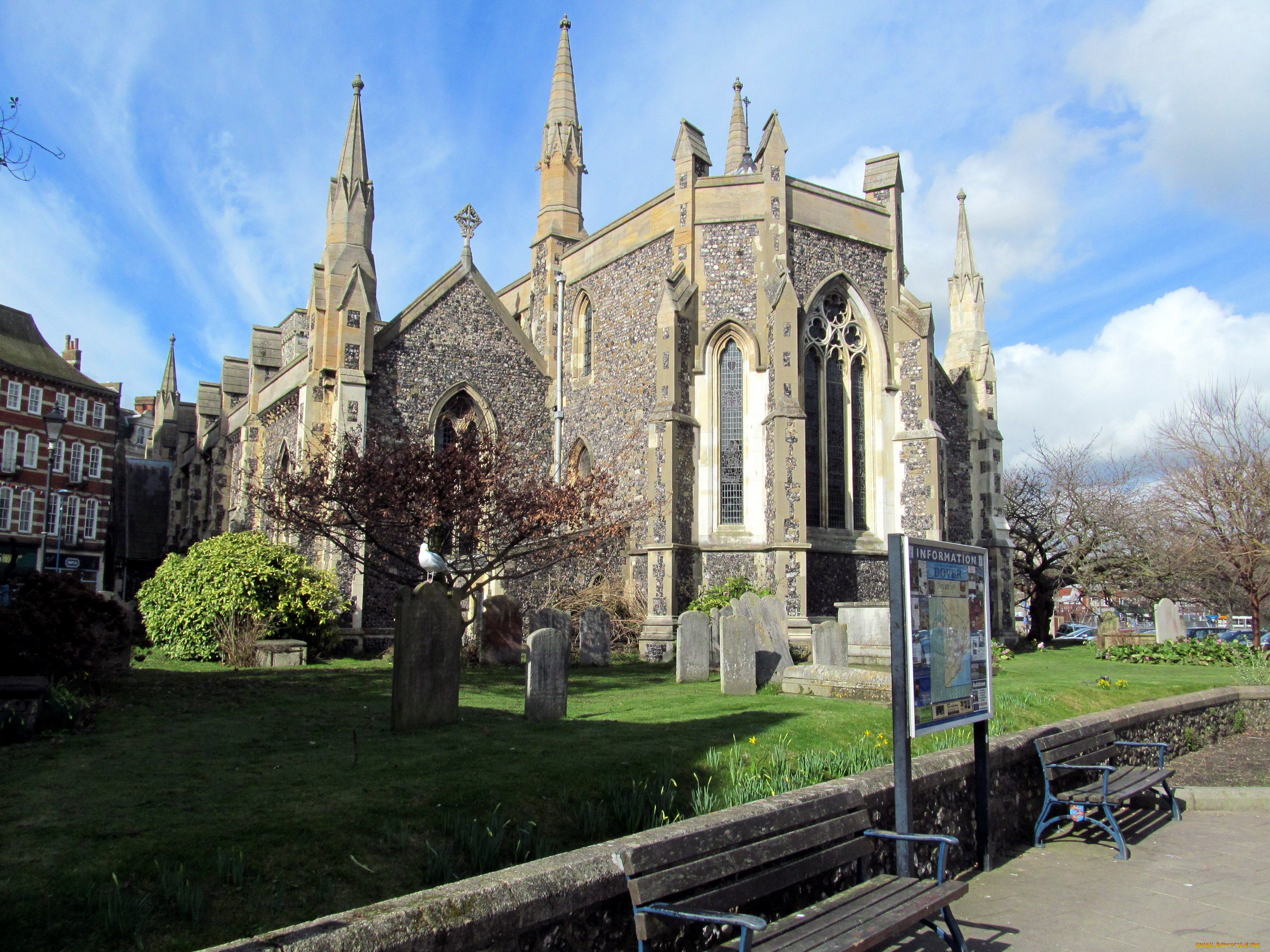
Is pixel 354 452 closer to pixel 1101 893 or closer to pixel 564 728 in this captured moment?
pixel 564 728

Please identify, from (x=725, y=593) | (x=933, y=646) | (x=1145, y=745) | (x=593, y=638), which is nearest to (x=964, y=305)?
(x=725, y=593)

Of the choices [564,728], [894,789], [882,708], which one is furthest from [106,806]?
[882,708]

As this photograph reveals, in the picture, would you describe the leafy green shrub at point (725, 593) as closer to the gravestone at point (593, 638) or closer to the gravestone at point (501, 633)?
the gravestone at point (593, 638)

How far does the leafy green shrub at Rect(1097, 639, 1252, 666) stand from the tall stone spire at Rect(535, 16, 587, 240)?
1685cm

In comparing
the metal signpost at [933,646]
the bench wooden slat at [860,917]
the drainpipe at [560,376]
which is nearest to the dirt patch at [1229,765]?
the metal signpost at [933,646]

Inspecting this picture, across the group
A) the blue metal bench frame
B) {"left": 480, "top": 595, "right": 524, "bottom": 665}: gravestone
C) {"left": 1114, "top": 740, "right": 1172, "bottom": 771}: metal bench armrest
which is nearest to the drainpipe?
{"left": 480, "top": 595, "right": 524, "bottom": 665}: gravestone

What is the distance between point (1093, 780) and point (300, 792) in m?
6.40

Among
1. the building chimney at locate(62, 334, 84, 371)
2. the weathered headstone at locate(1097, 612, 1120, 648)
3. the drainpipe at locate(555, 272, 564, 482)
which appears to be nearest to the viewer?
the weathered headstone at locate(1097, 612, 1120, 648)

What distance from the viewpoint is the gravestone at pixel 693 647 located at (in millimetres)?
13484

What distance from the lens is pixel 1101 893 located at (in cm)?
555

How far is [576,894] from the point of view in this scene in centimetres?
350

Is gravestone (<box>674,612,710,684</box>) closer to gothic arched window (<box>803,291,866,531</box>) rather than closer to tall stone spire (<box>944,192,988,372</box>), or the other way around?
gothic arched window (<box>803,291,866,531</box>)

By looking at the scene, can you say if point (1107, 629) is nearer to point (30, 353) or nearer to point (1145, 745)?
point (1145, 745)

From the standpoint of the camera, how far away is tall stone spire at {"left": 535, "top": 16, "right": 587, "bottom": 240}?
24156 millimetres
